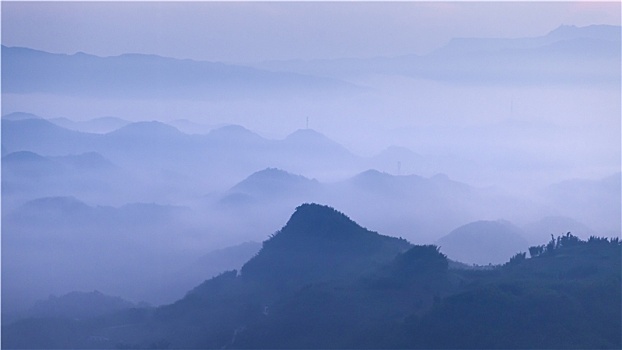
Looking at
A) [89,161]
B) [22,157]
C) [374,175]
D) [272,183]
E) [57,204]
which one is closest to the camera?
[57,204]

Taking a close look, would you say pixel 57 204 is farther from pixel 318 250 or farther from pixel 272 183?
pixel 318 250

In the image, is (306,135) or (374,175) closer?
(374,175)

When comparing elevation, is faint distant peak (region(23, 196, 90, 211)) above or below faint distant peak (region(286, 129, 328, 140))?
below

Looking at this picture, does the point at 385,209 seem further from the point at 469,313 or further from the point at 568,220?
the point at 469,313

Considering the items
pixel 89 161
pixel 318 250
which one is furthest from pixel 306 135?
pixel 318 250

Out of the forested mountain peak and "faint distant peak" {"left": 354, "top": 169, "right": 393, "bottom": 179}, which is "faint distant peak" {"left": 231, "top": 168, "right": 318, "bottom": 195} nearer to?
"faint distant peak" {"left": 354, "top": 169, "right": 393, "bottom": 179}

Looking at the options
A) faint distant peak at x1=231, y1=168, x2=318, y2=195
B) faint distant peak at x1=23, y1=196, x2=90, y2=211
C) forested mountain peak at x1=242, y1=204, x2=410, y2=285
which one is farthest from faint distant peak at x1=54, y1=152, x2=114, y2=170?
forested mountain peak at x1=242, y1=204, x2=410, y2=285

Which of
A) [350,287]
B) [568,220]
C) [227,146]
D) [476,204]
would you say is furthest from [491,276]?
[227,146]

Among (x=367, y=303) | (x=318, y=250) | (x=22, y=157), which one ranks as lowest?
(x=367, y=303)
